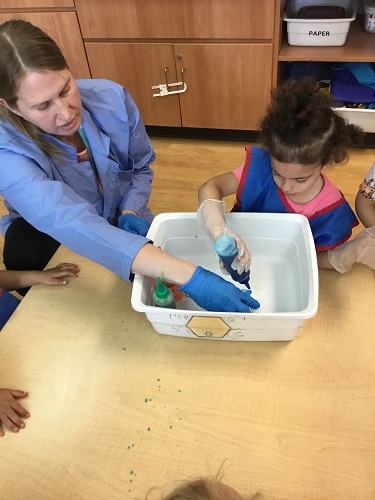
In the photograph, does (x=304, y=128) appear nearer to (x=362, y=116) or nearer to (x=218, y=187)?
(x=218, y=187)

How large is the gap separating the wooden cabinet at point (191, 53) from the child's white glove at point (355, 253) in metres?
1.12

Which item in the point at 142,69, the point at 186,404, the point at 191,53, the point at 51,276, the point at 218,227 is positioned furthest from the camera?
the point at 142,69

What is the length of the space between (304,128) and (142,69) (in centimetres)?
140

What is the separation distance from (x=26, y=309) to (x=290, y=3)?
1.86m

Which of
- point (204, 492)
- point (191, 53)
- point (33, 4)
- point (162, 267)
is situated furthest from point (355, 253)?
point (33, 4)

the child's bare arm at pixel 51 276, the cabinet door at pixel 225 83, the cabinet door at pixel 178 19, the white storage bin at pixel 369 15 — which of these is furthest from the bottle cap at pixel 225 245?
the white storage bin at pixel 369 15

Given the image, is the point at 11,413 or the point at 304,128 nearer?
the point at 11,413

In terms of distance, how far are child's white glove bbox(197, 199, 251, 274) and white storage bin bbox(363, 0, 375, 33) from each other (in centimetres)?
152

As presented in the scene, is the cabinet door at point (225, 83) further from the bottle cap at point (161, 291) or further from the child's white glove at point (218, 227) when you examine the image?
the bottle cap at point (161, 291)

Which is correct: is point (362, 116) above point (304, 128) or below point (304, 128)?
below

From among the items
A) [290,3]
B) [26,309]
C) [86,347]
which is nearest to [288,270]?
[86,347]

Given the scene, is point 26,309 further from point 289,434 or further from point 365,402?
point 365,402

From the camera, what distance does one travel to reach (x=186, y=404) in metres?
0.72

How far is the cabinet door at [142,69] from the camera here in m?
1.96
